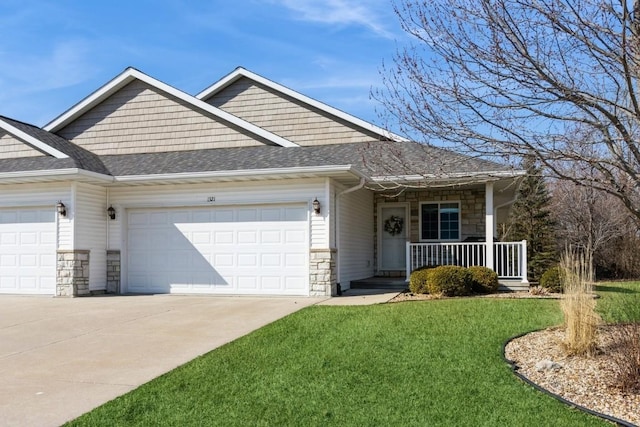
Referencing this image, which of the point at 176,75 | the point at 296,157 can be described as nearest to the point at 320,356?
the point at 296,157

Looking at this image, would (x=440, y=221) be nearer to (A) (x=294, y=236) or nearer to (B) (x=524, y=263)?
(B) (x=524, y=263)

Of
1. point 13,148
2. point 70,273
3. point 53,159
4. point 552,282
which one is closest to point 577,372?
point 552,282

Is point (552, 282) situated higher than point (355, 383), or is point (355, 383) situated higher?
point (552, 282)

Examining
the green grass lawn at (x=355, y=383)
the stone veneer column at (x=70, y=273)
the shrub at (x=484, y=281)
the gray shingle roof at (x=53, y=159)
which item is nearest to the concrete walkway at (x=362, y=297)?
the shrub at (x=484, y=281)

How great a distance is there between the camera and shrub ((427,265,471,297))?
12.0 meters

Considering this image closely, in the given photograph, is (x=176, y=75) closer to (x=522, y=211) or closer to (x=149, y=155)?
(x=149, y=155)

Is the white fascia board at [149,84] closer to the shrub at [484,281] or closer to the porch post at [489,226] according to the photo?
the porch post at [489,226]

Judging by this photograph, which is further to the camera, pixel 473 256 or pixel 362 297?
pixel 473 256

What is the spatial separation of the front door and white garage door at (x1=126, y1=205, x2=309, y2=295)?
418 cm

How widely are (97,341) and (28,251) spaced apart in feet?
23.2

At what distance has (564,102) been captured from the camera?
555 centimetres

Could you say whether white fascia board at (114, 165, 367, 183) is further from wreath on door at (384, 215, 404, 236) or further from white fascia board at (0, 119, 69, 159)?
wreath on door at (384, 215, 404, 236)

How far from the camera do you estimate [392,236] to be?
16375mm

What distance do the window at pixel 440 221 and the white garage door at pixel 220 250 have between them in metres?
4.39
